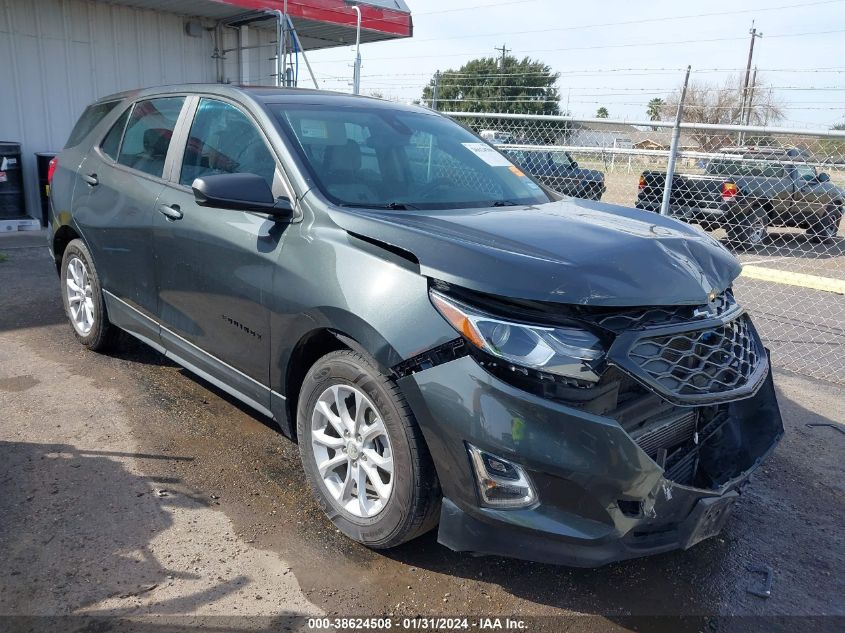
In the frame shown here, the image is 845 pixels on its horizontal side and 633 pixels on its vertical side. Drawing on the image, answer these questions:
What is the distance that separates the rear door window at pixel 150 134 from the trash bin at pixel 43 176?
20.1 feet

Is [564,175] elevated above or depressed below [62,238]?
above

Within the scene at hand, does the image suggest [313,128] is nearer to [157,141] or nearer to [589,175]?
[157,141]

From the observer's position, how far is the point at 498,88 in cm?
3062

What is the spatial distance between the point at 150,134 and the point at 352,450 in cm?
252

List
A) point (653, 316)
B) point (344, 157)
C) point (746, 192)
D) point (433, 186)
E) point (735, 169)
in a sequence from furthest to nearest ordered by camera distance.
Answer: point (746, 192) < point (735, 169) < point (433, 186) < point (344, 157) < point (653, 316)

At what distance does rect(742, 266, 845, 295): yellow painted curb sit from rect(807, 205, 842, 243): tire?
7212 mm

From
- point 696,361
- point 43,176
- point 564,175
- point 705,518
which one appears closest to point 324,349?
point 696,361

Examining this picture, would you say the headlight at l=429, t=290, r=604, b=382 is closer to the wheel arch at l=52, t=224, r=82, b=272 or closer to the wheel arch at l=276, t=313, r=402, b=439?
the wheel arch at l=276, t=313, r=402, b=439

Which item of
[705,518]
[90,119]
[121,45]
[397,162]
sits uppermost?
[121,45]

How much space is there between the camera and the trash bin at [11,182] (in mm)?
9438

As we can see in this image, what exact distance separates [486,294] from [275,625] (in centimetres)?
135

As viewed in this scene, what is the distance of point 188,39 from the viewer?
11.6 meters

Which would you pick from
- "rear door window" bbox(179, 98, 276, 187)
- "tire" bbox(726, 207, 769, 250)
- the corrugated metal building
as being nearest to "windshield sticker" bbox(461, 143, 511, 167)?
"rear door window" bbox(179, 98, 276, 187)

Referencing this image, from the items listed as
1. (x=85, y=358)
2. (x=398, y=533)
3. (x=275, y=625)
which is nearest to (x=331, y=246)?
(x=398, y=533)
